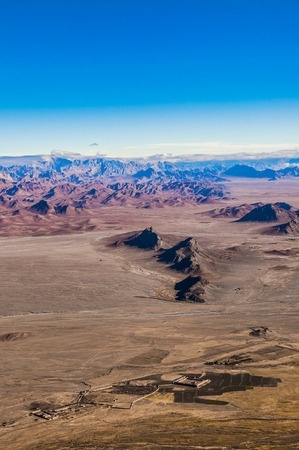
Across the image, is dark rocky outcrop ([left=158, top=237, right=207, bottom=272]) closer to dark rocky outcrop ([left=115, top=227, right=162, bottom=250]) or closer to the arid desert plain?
the arid desert plain

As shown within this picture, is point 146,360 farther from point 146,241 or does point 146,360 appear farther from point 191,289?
point 146,241

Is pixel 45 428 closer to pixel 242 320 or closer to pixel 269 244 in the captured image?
pixel 242 320

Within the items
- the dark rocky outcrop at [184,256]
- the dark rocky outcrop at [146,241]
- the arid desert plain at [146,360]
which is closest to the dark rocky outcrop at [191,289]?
the arid desert plain at [146,360]

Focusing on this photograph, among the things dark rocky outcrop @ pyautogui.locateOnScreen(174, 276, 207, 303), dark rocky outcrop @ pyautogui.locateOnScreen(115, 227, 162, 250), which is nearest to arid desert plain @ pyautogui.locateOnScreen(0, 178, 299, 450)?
dark rocky outcrop @ pyautogui.locateOnScreen(174, 276, 207, 303)

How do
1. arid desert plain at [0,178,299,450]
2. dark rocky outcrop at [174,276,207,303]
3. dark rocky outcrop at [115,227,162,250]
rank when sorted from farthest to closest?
dark rocky outcrop at [115,227,162,250] < dark rocky outcrop at [174,276,207,303] < arid desert plain at [0,178,299,450]

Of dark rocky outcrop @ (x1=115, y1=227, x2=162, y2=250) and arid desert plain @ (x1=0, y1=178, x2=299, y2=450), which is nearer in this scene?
arid desert plain @ (x1=0, y1=178, x2=299, y2=450)

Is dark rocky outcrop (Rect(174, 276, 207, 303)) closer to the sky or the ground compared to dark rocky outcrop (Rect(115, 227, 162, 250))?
closer to the ground

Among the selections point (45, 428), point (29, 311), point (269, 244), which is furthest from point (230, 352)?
point (269, 244)

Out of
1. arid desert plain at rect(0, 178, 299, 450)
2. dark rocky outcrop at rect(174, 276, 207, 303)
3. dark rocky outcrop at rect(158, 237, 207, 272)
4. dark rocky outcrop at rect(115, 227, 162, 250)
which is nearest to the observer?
arid desert plain at rect(0, 178, 299, 450)

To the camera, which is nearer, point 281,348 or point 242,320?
point 281,348

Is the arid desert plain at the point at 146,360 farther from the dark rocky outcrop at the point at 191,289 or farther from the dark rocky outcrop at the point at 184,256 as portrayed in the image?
the dark rocky outcrop at the point at 184,256
